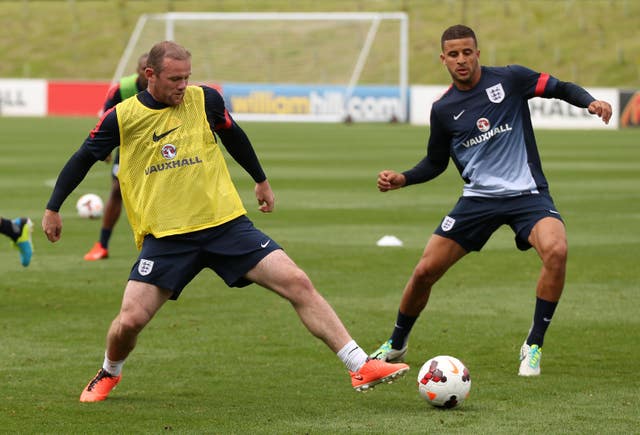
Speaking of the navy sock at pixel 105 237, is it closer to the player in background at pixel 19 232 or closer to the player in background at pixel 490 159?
the player in background at pixel 19 232

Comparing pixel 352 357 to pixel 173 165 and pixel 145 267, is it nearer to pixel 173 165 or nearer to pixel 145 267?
pixel 145 267

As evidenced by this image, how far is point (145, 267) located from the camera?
23.6 ft

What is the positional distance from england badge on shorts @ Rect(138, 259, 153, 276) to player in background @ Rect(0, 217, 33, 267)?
395cm

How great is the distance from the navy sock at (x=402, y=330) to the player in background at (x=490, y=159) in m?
0.23

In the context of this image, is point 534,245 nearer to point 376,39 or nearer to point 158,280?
point 158,280

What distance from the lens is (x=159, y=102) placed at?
7.14 m

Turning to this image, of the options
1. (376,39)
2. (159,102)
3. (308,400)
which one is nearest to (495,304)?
(308,400)

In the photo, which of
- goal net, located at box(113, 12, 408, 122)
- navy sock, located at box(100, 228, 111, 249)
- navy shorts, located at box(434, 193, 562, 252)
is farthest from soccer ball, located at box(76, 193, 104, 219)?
goal net, located at box(113, 12, 408, 122)

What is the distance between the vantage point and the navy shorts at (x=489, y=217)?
8336mm

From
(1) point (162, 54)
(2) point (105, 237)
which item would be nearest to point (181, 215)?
(1) point (162, 54)

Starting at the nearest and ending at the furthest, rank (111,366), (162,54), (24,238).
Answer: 1. (162,54)
2. (111,366)
3. (24,238)

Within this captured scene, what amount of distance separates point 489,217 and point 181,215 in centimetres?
225

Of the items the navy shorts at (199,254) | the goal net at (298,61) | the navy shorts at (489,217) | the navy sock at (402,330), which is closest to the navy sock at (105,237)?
the navy sock at (402,330)

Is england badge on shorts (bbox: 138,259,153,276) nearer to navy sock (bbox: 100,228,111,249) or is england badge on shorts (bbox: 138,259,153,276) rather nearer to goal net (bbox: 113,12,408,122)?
navy sock (bbox: 100,228,111,249)
